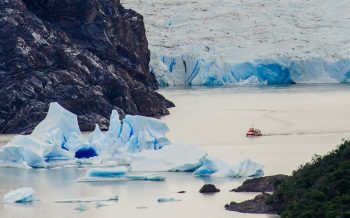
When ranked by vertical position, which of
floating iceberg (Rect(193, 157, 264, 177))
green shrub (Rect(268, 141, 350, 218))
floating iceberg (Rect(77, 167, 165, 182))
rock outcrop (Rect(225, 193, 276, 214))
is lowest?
floating iceberg (Rect(77, 167, 165, 182))

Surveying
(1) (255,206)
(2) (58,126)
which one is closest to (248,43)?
(2) (58,126)

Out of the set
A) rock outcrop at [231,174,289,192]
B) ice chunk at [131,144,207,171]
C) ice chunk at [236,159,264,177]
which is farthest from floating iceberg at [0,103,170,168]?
rock outcrop at [231,174,289,192]

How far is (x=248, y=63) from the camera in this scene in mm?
62875

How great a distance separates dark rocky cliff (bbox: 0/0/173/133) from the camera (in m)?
38.4

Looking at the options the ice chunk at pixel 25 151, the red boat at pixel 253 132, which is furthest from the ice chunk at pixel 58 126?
the red boat at pixel 253 132

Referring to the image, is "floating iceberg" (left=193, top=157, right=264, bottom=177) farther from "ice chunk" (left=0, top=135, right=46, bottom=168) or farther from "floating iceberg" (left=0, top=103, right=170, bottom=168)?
"ice chunk" (left=0, top=135, right=46, bottom=168)

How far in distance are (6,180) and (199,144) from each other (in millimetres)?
9281

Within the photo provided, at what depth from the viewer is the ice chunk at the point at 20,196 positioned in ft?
72.6

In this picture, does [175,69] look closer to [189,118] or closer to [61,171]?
[189,118]

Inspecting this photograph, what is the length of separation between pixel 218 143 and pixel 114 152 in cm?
607

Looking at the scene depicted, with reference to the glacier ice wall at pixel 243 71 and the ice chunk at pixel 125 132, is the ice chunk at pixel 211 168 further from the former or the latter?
the glacier ice wall at pixel 243 71

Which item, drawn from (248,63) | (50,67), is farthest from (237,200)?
(248,63)

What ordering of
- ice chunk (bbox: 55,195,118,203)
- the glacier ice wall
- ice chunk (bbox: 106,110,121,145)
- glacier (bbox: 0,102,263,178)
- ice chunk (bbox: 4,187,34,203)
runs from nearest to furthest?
1. ice chunk (bbox: 55,195,118,203)
2. ice chunk (bbox: 4,187,34,203)
3. glacier (bbox: 0,102,263,178)
4. ice chunk (bbox: 106,110,121,145)
5. the glacier ice wall

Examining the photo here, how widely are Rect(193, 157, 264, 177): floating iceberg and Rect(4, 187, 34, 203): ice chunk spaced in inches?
191
